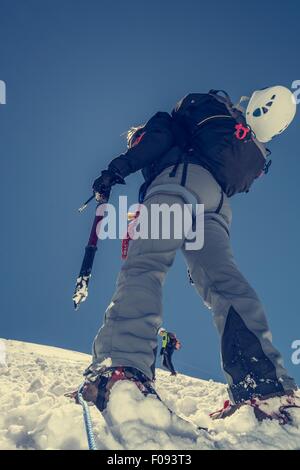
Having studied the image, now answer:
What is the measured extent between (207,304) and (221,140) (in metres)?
1.62

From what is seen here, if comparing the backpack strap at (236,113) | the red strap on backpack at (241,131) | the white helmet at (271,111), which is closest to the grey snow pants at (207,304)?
the red strap on backpack at (241,131)

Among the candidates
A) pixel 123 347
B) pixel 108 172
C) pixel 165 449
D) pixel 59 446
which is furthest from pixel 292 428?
pixel 108 172

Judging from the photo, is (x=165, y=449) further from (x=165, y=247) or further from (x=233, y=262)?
(x=233, y=262)

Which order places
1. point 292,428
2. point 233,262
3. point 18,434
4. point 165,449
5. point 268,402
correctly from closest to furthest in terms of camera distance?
1. point 165,449
2. point 18,434
3. point 292,428
4. point 268,402
5. point 233,262

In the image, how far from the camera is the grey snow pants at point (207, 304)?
2.39 m

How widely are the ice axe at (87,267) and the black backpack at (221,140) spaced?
3.78 ft

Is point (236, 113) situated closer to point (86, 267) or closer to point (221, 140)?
point (221, 140)

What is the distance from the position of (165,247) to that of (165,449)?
156 centimetres

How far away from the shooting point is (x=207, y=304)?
3.20 meters

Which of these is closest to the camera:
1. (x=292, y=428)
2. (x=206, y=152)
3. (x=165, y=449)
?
(x=165, y=449)

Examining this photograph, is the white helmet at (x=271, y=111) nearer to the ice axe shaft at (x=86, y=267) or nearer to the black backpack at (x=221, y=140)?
the black backpack at (x=221, y=140)

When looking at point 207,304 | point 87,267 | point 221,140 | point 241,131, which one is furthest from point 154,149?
point 207,304

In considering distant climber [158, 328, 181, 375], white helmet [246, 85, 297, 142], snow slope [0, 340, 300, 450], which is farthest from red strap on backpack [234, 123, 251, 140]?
snow slope [0, 340, 300, 450]

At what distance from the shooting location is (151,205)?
318 cm
